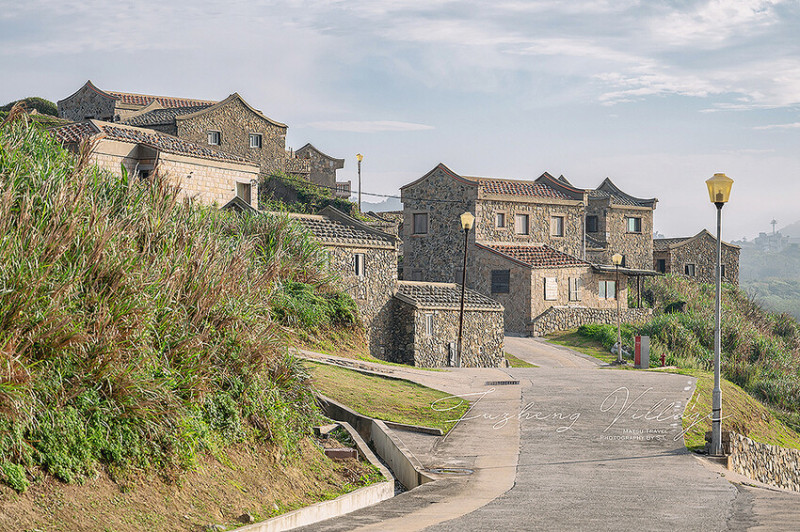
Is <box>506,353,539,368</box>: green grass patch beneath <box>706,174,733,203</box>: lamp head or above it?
beneath

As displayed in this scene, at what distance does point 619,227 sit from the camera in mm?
64750

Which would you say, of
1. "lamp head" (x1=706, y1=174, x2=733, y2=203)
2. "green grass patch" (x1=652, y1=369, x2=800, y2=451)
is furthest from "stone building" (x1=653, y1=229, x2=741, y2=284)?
"lamp head" (x1=706, y1=174, x2=733, y2=203)

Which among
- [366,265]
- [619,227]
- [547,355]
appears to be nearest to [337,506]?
[366,265]

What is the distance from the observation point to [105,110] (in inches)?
2451

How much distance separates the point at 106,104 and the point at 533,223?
3139cm

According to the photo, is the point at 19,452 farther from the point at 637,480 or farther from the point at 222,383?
the point at 637,480

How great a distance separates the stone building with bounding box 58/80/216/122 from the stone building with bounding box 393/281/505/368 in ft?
101

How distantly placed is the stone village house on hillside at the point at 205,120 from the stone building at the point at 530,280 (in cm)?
1904

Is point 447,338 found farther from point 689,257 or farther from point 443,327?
point 689,257

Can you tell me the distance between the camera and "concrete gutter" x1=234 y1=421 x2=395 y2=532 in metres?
10.4

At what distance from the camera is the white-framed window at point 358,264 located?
120 feet

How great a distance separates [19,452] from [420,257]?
46153 mm

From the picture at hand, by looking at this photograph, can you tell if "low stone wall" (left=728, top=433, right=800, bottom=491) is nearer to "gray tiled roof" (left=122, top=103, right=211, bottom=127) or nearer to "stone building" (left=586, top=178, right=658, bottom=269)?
"stone building" (left=586, top=178, right=658, bottom=269)

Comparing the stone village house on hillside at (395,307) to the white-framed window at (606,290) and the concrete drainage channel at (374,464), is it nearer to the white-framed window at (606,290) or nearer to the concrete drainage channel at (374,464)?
the white-framed window at (606,290)
